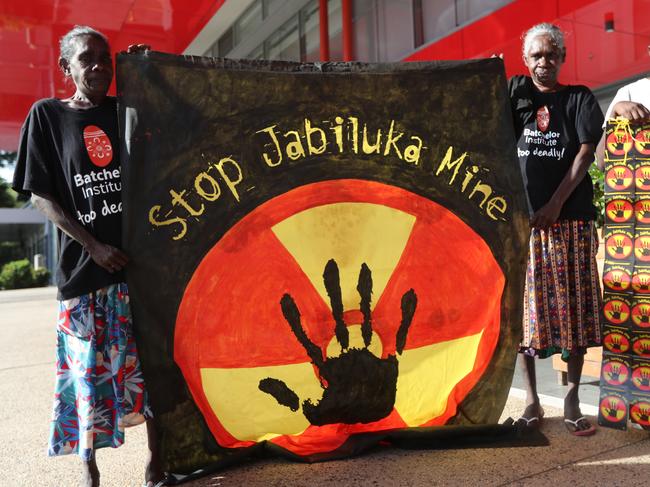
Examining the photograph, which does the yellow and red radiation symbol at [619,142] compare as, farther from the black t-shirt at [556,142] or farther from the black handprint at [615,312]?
the black handprint at [615,312]

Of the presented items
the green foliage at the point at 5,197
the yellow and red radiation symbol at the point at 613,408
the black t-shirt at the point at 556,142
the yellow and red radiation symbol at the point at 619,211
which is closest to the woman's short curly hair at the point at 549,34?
the black t-shirt at the point at 556,142

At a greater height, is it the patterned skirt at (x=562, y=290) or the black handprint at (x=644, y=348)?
the patterned skirt at (x=562, y=290)

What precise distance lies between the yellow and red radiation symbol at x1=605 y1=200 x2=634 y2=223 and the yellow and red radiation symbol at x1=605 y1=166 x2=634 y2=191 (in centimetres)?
6

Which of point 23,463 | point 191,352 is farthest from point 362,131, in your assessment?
point 23,463

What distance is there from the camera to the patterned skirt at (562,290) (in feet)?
9.29

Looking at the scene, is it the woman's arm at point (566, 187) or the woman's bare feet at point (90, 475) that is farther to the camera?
the woman's arm at point (566, 187)

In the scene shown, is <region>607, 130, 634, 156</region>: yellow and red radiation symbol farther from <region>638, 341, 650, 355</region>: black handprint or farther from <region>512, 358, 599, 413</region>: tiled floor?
<region>512, 358, 599, 413</region>: tiled floor

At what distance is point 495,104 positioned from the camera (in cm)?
273

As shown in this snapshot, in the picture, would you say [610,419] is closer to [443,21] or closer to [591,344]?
[591,344]

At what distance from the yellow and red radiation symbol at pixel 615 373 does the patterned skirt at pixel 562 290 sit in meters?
0.12

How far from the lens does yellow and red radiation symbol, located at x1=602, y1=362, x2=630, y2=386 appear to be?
2.78m

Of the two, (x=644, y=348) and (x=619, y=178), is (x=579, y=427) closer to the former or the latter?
(x=644, y=348)

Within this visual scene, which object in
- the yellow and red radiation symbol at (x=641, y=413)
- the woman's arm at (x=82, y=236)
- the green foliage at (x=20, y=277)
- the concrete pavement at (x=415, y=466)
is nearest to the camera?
the woman's arm at (x=82, y=236)

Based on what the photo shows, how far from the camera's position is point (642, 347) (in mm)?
2752
